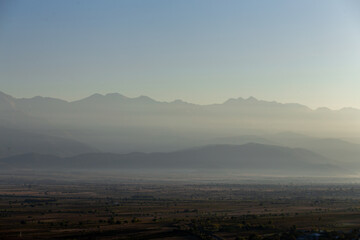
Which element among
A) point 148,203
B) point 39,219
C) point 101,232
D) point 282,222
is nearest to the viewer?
point 101,232

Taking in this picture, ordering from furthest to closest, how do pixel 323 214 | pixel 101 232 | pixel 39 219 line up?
1. pixel 323 214
2. pixel 39 219
3. pixel 101 232

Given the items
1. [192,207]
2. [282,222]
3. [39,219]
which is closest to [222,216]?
[282,222]

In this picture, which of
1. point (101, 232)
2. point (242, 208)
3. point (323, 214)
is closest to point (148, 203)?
point (242, 208)

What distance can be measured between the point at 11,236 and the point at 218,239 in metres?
23.1

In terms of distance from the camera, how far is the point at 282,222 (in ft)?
248

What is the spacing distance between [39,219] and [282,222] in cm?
3477

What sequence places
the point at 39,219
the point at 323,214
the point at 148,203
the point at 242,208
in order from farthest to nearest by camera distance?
the point at 148,203 < the point at 242,208 < the point at 323,214 < the point at 39,219

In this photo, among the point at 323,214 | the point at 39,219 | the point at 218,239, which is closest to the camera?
the point at 218,239

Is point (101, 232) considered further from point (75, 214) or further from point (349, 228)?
point (349, 228)

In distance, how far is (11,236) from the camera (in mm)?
61938

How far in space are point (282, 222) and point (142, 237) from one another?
73.7ft

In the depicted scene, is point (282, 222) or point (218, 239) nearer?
point (218, 239)

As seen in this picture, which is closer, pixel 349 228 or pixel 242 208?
pixel 349 228

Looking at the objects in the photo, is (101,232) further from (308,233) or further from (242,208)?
(242,208)
